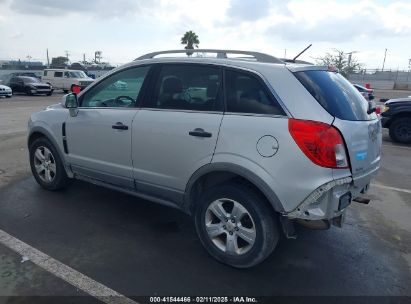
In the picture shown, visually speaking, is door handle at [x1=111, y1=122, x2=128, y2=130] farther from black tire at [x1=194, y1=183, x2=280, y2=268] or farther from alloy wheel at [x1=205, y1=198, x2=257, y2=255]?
alloy wheel at [x1=205, y1=198, x2=257, y2=255]

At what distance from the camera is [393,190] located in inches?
228

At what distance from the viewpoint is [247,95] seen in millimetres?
3244

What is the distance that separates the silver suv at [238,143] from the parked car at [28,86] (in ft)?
81.6

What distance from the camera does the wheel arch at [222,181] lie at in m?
3.02

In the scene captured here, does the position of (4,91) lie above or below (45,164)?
below

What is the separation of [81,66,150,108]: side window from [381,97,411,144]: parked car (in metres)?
8.08

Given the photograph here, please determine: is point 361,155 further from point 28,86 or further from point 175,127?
point 28,86

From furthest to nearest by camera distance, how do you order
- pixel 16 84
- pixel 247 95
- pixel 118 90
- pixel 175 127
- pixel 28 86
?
1. pixel 16 84
2. pixel 28 86
3. pixel 118 90
4. pixel 175 127
5. pixel 247 95

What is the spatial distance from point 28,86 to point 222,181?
26.5 m

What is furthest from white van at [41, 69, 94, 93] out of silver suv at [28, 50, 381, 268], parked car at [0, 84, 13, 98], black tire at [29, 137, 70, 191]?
silver suv at [28, 50, 381, 268]

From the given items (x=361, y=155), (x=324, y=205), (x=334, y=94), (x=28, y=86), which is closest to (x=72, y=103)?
(x=334, y=94)

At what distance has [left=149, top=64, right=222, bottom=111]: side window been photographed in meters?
3.42

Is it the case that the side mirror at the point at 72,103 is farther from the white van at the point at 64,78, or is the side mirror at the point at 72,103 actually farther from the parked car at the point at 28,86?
the white van at the point at 64,78

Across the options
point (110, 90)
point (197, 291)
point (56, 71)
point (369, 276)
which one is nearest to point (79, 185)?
point (110, 90)
